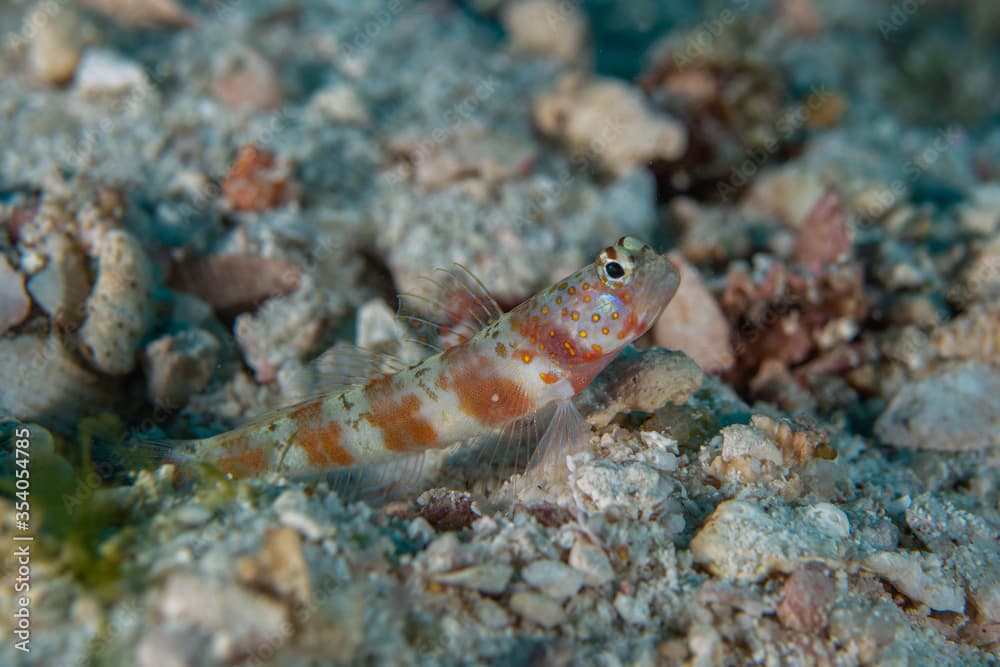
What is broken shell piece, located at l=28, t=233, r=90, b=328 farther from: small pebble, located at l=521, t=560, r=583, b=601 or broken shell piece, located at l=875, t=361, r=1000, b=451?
broken shell piece, located at l=875, t=361, r=1000, b=451

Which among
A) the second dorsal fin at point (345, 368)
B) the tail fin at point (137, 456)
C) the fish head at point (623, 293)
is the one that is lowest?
the tail fin at point (137, 456)

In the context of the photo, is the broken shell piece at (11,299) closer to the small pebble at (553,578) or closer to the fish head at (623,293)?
the fish head at (623,293)

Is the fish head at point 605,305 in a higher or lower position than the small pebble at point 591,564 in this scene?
higher

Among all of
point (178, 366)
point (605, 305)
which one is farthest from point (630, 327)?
point (178, 366)

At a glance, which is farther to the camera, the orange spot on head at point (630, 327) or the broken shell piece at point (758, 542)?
the orange spot on head at point (630, 327)

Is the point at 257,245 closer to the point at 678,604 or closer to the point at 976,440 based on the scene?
the point at 678,604

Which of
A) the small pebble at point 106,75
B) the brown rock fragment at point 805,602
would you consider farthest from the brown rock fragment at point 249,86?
the brown rock fragment at point 805,602

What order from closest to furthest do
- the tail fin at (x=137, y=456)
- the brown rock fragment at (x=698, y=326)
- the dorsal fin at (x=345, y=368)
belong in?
the tail fin at (x=137, y=456) → the dorsal fin at (x=345, y=368) → the brown rock fragment at (x=698, y=326)
